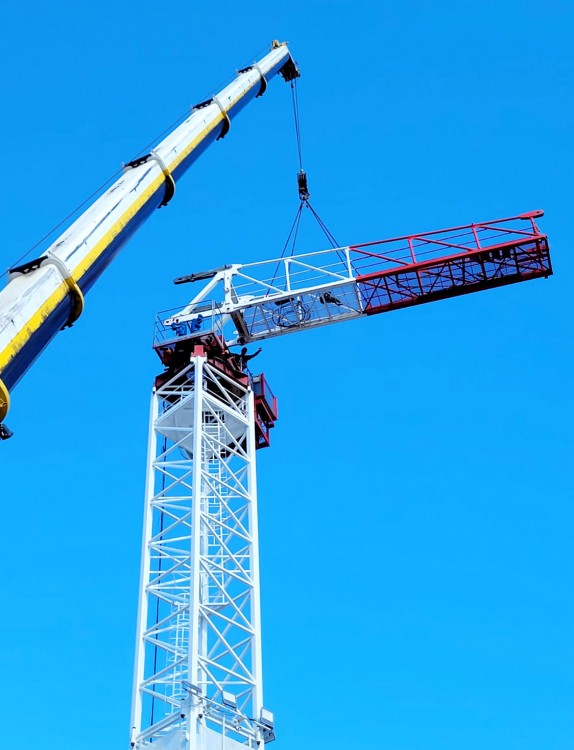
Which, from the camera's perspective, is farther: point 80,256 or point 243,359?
point 243,359

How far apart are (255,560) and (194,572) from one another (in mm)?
3883

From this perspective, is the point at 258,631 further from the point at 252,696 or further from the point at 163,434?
the point at 163,434

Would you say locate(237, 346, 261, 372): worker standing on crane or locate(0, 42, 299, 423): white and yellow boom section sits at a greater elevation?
locate(237, 346, 261, 372): worker standing on crane

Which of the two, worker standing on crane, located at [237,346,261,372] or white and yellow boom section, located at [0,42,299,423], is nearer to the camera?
white and yellow boom section, located at [0,42,299,423]

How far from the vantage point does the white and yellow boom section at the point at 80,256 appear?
1945 cm

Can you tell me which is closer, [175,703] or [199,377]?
[175,703]

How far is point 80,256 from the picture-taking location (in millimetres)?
23203

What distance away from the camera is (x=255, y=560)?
148ft

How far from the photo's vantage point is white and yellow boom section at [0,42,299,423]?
19.5m

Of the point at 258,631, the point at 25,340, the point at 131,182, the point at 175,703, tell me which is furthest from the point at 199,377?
the point at 25,340

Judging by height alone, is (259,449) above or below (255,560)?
above

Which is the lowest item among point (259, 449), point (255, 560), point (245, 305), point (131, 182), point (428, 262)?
point (131, 182)

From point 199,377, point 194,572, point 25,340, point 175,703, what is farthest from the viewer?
point 199,377

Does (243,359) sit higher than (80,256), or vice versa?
(243,359)
